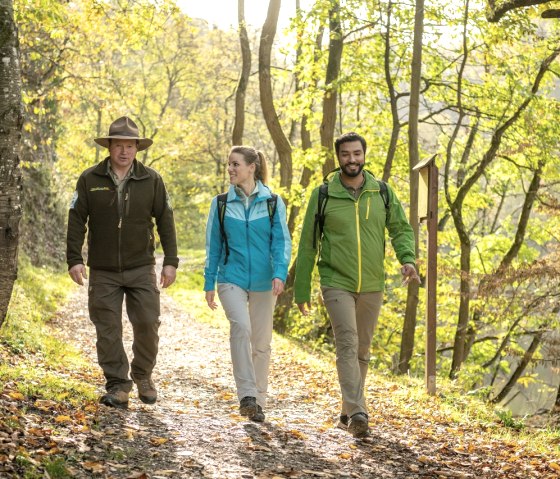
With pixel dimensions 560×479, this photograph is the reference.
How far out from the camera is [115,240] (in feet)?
23.1

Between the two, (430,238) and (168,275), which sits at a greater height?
(430,238)

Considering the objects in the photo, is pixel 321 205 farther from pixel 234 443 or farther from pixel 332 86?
pixel 332 86

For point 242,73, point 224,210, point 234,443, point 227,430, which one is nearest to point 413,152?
point 242,73

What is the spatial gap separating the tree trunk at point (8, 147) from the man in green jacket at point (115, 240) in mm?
958

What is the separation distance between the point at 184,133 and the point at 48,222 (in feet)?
48.1

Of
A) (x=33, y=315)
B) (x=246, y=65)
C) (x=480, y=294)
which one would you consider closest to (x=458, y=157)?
(x=246, y=65)

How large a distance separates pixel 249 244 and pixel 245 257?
0.12 m

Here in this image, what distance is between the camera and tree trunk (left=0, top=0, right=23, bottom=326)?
5922 mm

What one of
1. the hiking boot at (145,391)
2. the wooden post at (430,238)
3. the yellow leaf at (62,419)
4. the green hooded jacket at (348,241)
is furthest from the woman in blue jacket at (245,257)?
the wooden post at (430,238)

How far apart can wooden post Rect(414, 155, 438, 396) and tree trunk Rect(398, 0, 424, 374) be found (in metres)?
3.19

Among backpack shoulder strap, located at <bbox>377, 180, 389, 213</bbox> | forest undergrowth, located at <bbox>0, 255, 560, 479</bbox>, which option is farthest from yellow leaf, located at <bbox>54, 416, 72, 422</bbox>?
backpack shoulder strap, located at <bbox>377, 180, 389, 213</bbox>

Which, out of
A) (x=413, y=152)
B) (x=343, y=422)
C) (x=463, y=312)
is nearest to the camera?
(x=343, y=422)

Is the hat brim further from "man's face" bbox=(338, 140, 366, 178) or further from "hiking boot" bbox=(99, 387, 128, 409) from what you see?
"hiking boot" bbox=(99, 387, 128, 409)

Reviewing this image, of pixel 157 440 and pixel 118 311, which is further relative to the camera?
pixel 118 311
